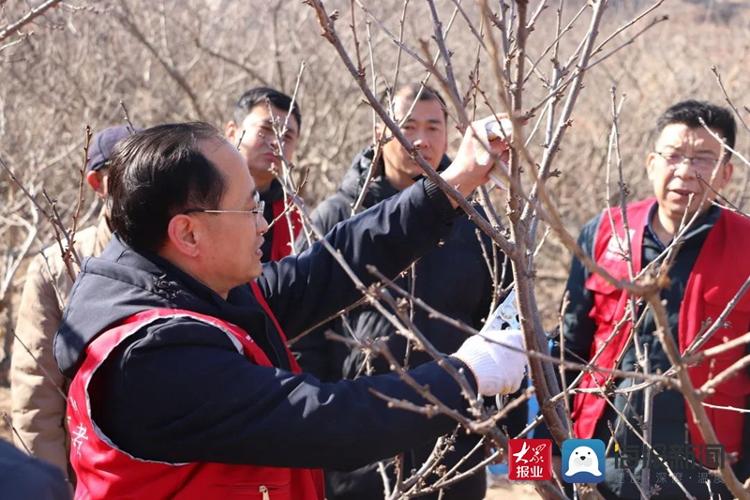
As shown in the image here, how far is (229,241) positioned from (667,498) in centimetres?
177

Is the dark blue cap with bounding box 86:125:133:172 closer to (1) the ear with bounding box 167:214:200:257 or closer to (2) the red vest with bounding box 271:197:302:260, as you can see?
(2) the red vest with bounding box 271:197:302:260

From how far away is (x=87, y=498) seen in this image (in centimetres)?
212

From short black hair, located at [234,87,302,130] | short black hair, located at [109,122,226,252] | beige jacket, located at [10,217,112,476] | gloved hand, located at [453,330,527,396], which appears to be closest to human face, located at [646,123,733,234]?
short black hair, located at [234,87,302,130]

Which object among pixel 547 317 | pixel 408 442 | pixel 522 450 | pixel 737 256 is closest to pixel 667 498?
pixel 737 256

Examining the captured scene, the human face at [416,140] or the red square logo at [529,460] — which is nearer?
the red square logo at [529,460]

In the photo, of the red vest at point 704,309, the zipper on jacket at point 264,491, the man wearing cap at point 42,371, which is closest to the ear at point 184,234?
the zipper on jacket at point 264,491

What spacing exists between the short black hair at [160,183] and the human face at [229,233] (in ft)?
0.07

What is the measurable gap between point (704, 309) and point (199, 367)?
6.79 feet

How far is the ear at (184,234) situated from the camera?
221 centimetres

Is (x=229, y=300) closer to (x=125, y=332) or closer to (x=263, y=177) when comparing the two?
(x=125, y=332)

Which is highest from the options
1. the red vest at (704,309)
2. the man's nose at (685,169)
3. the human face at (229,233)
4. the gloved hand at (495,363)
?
the human face at (229,233)

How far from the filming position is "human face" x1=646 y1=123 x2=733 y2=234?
145 inches

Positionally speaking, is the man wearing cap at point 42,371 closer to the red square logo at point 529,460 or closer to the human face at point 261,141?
the human face at point 261,141

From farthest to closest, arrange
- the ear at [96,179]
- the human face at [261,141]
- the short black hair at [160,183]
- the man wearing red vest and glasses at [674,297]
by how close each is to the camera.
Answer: the human face at [261,141]
the ear at [96,179]
the man wearing red vest and glasses at [674,297]
the short black hair at [160,183]
